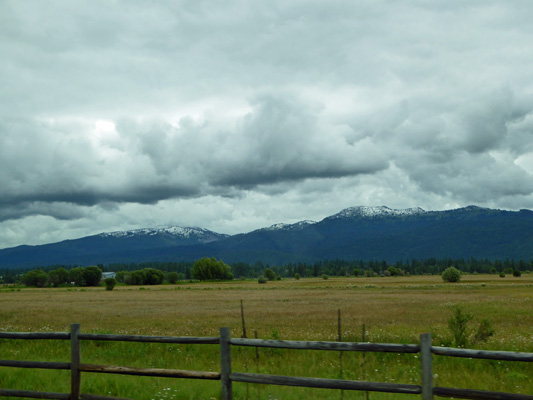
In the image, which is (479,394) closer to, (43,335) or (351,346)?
(351,346)

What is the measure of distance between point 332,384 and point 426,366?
5.05 feet

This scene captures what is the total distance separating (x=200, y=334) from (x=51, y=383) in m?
13.7

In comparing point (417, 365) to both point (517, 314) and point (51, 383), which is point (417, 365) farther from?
point (517, 314)

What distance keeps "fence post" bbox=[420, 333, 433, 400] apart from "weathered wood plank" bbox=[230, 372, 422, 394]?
0.12m

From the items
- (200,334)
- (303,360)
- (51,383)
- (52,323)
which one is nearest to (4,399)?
(51,383)

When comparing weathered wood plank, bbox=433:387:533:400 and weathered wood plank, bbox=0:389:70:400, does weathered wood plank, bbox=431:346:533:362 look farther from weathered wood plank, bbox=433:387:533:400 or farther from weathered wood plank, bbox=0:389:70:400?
weathered wood plank, bbox=0:389:70:400

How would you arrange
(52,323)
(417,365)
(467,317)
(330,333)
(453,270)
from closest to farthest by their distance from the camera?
(417,365) < (467,317) < (330,333) < (52,323) < (453,270)

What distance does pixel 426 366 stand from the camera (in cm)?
759

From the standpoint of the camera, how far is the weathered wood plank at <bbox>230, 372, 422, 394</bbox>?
7.68 metres

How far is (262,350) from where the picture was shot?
18.3 meters

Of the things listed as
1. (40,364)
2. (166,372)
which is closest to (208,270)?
(40,364)

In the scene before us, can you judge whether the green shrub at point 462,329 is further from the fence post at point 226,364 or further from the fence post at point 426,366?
the fence post at point 226,364

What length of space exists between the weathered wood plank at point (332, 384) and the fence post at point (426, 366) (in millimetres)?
125

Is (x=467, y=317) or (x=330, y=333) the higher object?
(x=467, y=317)
